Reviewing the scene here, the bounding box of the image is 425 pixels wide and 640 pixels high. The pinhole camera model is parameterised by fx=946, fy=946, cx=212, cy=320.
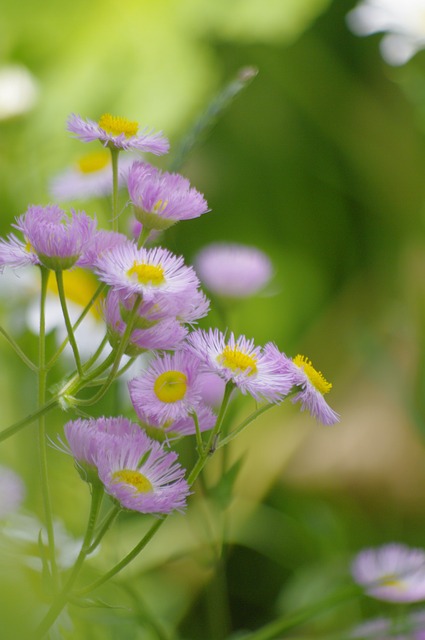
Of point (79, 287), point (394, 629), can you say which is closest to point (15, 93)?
point (79, 287)

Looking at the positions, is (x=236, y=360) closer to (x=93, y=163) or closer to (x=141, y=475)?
(x=141, y=475)

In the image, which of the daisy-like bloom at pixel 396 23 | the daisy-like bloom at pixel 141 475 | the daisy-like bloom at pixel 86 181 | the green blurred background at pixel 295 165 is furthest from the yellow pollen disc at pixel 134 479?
the daisy-like bloom at pixel 396 23

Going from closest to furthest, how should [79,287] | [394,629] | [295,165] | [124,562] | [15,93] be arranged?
[124,562] < [394,629] < [79,287] < [15,93] < [295,165]

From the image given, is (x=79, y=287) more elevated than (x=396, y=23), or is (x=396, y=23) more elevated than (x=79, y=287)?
(x=396, y=23)

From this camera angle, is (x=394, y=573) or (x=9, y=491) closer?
(x=9, y=491)

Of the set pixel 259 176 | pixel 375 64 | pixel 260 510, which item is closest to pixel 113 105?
pixel 259 176

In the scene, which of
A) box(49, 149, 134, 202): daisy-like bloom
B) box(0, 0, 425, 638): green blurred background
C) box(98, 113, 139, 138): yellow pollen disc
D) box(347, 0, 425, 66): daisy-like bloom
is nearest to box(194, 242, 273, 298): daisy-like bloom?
box(49, 149, 134, 202): daisy-like bloom

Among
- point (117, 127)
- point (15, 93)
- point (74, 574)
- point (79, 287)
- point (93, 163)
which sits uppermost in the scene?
point (15, 93)
